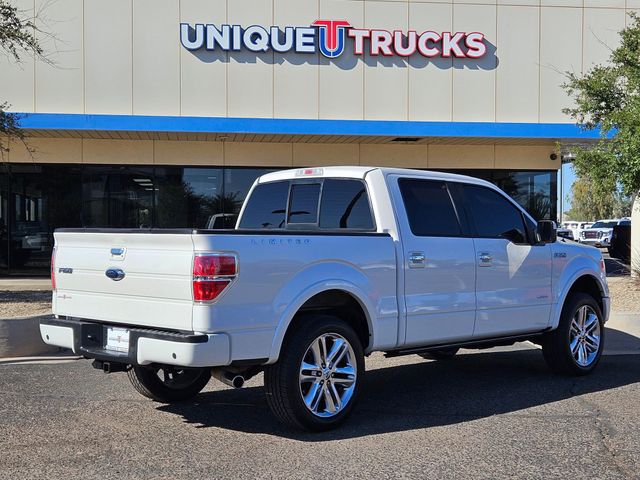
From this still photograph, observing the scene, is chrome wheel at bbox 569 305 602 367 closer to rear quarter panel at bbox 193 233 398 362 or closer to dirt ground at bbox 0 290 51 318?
rear quarter panel at bbox 193 233 398 362

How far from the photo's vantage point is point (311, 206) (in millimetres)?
6887

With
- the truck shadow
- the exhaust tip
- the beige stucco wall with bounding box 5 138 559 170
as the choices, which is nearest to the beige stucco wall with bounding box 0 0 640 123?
the beige stucco wall with bounding box 5 138 559 170

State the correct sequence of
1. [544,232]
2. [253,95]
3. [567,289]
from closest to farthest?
[544,232] < [567,289] < [253,95]

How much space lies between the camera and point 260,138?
18.7m

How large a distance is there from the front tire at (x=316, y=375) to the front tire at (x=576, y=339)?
2.83 metres

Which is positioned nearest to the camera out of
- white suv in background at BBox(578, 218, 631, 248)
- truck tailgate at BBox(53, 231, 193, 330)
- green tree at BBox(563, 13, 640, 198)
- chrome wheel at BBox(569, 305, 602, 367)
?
truck tailgate at BBox(53, 231, 193, 330)

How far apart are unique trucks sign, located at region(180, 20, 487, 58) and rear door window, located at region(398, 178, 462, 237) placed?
12.3 meters

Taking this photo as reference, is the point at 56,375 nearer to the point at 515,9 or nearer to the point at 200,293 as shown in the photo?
the point at 200,293

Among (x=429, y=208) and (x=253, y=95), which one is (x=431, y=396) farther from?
(x=253, y=95)

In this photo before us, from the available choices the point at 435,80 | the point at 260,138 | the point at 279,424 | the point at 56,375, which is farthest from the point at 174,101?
the point at 279,424

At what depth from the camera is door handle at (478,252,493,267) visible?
6.88 m

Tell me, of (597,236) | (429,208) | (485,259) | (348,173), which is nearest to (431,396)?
(485,259)

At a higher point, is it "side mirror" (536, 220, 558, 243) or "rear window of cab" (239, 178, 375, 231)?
"rear window of cab" (239, 178, 375, 231)

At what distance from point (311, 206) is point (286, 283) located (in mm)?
1621
